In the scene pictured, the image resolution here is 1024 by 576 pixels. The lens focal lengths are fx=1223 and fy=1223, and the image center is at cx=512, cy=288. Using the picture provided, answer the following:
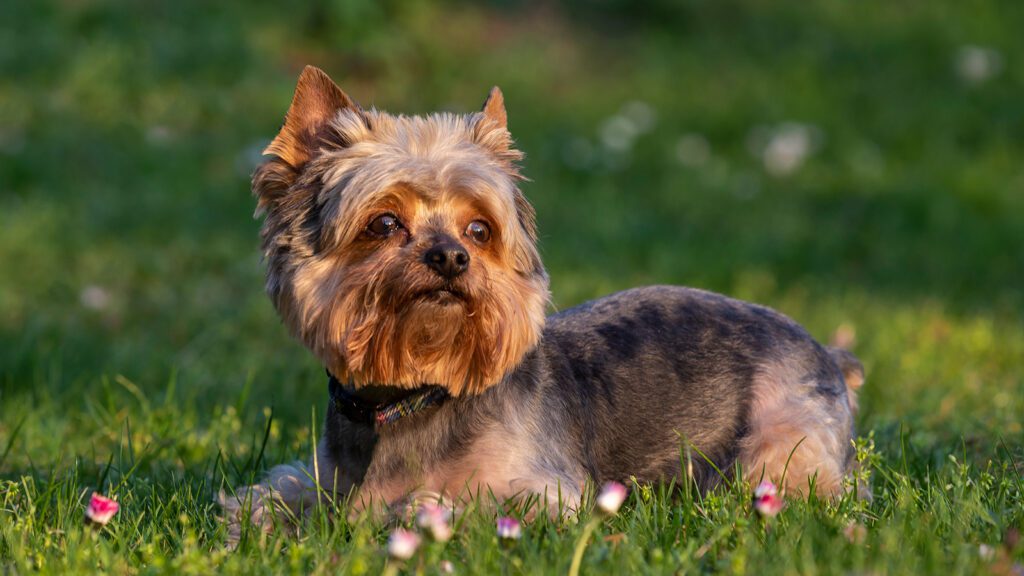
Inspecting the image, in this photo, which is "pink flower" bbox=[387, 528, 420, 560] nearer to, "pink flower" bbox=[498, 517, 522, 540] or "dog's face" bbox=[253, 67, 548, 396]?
"pink flower" bbox=[498, 517, 522, 540]

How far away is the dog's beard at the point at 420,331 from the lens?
4.35 m

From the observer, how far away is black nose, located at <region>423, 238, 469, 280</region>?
14.0 feet

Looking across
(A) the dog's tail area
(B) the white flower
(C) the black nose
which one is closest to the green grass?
(B) the white flower

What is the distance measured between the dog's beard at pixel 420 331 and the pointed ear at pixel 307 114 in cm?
64

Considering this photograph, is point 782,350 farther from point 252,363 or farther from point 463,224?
point 252,363

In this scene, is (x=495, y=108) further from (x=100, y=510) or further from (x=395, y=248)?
(x=100, y=510)

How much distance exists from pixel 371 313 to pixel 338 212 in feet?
1.28

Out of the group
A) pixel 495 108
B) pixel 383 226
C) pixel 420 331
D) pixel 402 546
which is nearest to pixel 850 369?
pixel 495 108

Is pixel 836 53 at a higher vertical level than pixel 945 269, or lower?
higher

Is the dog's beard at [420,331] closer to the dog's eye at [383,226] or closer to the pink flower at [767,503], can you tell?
the dog's eye at [383,226]

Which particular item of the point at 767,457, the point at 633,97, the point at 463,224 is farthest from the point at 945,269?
the point at 463,224

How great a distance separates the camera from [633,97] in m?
15.6

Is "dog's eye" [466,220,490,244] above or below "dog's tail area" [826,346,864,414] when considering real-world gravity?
above

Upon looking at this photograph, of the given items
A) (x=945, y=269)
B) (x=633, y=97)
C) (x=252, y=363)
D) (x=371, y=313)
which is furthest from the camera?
(x=633, y=97)
